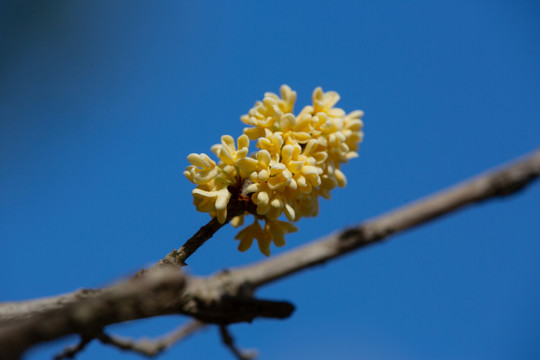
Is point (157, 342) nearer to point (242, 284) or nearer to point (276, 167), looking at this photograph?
point (276, 167)

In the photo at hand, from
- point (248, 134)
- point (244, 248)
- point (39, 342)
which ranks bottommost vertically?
point (39, 342)

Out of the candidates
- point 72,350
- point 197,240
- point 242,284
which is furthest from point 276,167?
point 72,350

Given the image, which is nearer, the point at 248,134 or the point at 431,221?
the point at 431,221

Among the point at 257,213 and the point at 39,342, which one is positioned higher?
the point at 257,213

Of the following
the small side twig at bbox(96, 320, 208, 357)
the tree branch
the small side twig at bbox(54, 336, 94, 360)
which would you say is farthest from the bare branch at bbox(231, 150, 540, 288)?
the small side twig at bbox(96, 320, 208, 357)

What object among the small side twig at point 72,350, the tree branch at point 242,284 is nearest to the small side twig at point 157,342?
the small side twig at point 72,350

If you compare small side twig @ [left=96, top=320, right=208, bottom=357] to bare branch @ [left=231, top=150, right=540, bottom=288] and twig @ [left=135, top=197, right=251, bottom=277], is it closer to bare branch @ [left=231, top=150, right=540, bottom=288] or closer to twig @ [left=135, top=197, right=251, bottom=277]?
twig @ [left=135, top=197, right=251, bottom=277]

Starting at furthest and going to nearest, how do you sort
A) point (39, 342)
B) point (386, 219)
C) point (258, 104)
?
point (258, 104), point (386, 219), point (39, 342)

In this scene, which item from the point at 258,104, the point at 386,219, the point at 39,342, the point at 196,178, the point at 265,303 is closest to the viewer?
the point at 39,342

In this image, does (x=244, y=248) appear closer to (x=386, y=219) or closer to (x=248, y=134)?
(x=248, y=134)

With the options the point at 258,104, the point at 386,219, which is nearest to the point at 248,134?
the point at 258,104
